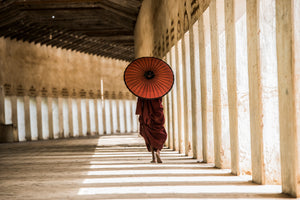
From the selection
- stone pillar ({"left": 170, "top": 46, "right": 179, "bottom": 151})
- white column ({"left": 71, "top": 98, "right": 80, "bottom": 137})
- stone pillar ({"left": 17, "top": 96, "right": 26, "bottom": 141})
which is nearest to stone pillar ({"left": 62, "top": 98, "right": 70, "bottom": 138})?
white column ({"left": 71, "top": 98, "right": 80, "bottom": 137})

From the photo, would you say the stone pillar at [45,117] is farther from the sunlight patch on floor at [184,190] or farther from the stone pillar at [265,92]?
the stone pillar at [265,92]

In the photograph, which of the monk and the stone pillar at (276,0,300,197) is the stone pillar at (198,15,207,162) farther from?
the stone pillar at (276,0,300,197)

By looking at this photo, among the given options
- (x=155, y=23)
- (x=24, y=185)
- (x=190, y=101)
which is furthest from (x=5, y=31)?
(x=24, y=185)

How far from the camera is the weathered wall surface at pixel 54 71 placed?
794 inches

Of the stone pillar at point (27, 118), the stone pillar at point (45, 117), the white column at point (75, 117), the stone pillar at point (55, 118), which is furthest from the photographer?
the white column at point (75, 117)

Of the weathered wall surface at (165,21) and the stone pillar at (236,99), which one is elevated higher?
the weathered wall surface at (165,21)

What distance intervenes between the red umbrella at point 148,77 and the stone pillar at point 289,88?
143 inches

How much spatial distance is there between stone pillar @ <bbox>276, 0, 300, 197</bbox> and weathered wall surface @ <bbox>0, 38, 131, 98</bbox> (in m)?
16.8

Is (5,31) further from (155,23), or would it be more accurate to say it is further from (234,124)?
(234,124)

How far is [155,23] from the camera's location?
50.3ft

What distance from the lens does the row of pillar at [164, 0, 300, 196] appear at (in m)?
4.44

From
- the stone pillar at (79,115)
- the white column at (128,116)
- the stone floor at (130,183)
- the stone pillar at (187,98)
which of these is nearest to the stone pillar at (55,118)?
the stone pillar at (79,115)

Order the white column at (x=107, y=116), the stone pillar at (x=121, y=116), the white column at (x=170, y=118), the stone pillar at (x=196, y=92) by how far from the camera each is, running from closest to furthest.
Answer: the stone pillar at (x=196, y=92) < the white column at (x=170, y=118) < the white column at (x=107, y=116) < the stone pillar at (x=121, y=116)

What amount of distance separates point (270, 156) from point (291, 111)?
3.73 feet
